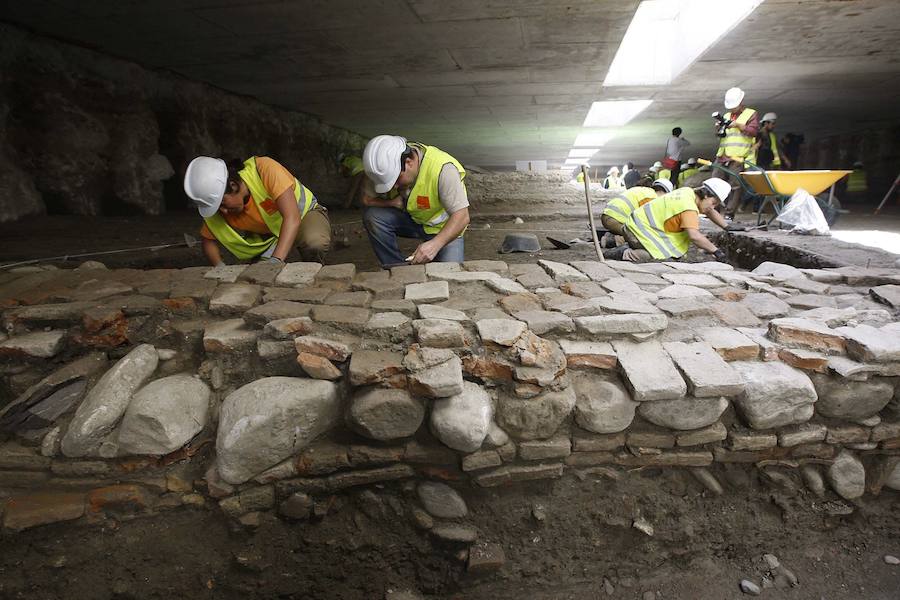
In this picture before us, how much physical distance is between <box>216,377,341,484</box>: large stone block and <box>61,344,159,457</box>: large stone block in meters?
0.41

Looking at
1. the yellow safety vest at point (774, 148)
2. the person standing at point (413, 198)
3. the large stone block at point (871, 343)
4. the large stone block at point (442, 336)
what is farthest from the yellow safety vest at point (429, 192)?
the yellow safety vest at point (774, 148)

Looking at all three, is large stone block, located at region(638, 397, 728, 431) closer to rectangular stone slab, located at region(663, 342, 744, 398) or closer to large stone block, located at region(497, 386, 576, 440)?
rectangular stone slab, located at region(663, 342, 744, 398)

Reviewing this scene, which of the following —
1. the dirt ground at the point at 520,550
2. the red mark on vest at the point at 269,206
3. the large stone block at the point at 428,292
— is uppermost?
the red mark on vest at the point at 269,206

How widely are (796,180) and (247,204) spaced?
5.98 m

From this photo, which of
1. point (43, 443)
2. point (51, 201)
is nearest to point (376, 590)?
point (43, 443)

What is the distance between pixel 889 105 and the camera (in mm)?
8430

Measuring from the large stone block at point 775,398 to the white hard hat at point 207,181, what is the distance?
2.94 m

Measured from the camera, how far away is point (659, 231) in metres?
4.52

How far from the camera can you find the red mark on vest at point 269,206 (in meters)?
3.24

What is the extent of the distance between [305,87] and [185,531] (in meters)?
6.65

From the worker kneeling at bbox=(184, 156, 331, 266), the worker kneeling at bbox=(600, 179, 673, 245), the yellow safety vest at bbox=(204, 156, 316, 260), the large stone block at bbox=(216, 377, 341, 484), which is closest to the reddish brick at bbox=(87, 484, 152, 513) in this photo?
→ the large stone block at bbox=(216, 377, 341, 484)

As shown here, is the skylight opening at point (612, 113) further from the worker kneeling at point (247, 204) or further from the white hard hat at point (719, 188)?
the worker kneeling at point (247, 204)

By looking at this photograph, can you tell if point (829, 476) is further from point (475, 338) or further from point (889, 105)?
point (889, 105)

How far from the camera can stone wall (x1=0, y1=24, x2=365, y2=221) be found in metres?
4.67
